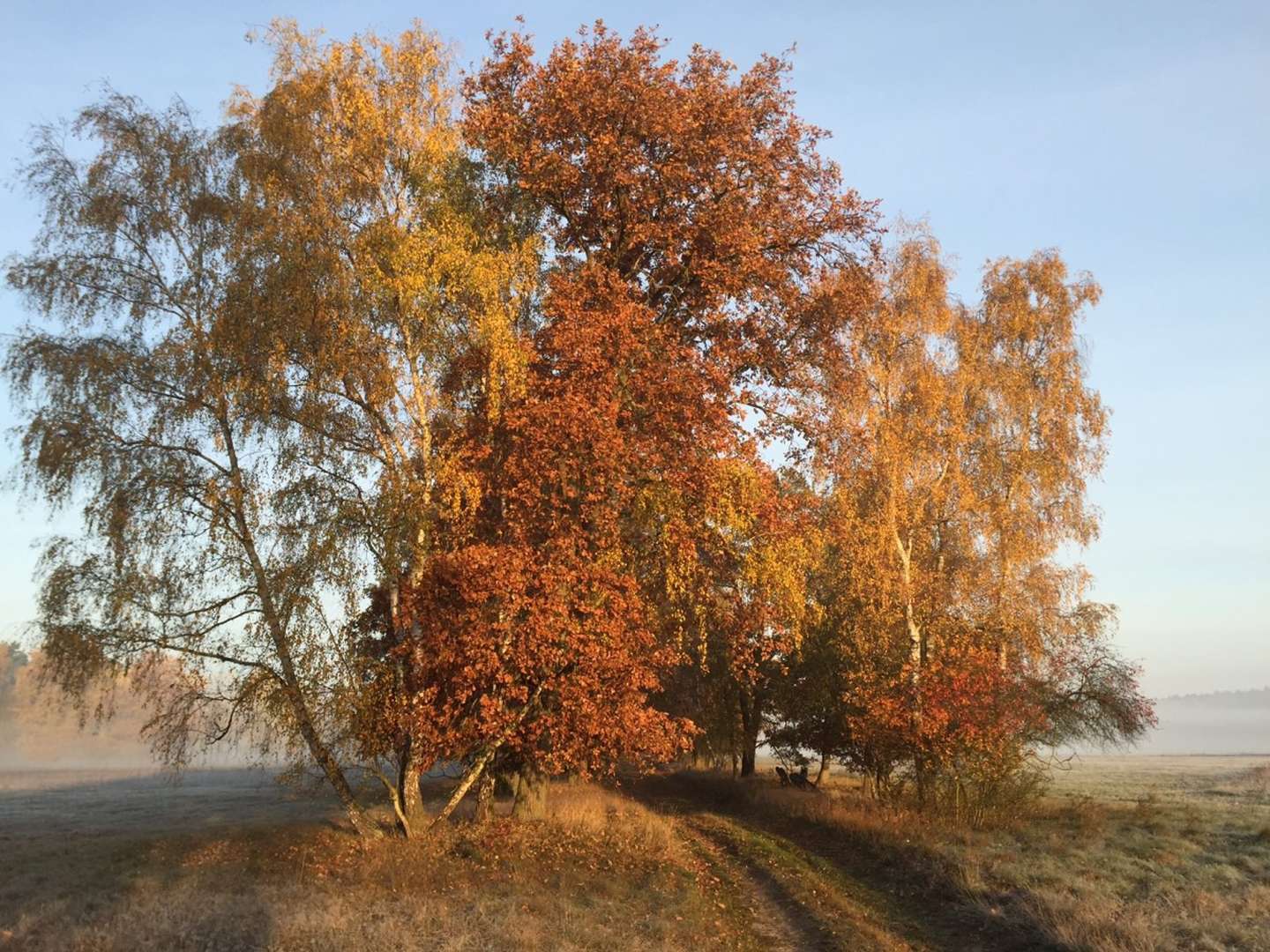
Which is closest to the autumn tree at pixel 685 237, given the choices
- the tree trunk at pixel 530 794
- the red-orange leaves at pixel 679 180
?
the red-orange leaves at pixel 679 180

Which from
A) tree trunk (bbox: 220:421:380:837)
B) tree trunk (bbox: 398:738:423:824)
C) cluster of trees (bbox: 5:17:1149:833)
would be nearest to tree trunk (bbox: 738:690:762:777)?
cluster of trees (bbox: 5:17:1149:833)

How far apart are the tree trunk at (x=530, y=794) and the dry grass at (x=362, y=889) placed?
0.49m

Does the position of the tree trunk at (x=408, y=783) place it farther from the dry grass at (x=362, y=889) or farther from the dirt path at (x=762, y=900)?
the dirt path at (x=762, y=900)

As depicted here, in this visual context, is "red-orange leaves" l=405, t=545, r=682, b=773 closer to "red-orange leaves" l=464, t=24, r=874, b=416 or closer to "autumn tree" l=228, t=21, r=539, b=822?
"autumn tree" l=228, t=21, r=539, b=822

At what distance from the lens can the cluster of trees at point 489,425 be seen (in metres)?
18.5

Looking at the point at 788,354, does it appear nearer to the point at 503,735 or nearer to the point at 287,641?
the point at 503,735

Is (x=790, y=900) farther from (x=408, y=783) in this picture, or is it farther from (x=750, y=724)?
(x=750, y=724)

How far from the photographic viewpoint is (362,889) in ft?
53.7

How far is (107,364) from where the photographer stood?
19.1m

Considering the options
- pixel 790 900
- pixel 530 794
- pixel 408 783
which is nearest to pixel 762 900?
pixel 790 900

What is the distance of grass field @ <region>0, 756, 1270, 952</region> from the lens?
522 inches

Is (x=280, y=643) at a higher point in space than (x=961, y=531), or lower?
lower

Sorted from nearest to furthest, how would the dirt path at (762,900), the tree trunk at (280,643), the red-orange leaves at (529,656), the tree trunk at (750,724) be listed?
the dirt path at (762,900) → the tree trunk at (280,643) → the red-orange leaves at (529,656) → the tree trunk at (750,724)

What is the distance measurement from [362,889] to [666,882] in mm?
5593
